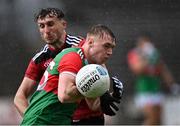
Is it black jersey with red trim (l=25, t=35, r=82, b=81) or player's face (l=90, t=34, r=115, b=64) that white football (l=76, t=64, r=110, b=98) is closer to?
player's face (l=90, t=34, r=115, b=64)

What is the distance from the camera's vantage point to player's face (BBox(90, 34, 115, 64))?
5.04m

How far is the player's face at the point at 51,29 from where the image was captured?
232 inches

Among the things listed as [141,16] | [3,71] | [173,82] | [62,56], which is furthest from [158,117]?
[62,56]

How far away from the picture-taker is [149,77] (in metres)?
10.5

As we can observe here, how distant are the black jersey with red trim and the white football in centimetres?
107

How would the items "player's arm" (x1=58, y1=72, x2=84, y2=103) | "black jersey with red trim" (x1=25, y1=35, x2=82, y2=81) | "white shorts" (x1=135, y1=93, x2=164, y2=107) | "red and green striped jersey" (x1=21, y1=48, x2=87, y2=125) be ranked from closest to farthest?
"player's arm" (x1=58, y1=72, x2=84, y2=103), "red and green striped jersey" (x1=21, y1=48, x2=87, y2=125), "black jersey with red trim" (x1=25, y1=35, x2=82, y2=81), "white shorts" (x1=135, y1=93, x2=164, y2=107)

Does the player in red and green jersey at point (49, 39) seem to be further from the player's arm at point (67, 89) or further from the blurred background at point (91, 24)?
the blurred background at point (91, 24)

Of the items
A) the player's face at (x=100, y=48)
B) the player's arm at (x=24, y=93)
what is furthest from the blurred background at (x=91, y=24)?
the player's face at (x=100, y=48)

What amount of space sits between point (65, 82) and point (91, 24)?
440 cm

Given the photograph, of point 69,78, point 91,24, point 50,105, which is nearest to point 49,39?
point 50,105

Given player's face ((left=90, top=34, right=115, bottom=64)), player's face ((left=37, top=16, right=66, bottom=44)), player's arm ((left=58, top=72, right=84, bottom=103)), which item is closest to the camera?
player's arm ((left=58, top=72, right=84, bottom=103))

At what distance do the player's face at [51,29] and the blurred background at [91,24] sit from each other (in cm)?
293

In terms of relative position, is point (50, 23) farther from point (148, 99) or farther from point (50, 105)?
point (148, 99)

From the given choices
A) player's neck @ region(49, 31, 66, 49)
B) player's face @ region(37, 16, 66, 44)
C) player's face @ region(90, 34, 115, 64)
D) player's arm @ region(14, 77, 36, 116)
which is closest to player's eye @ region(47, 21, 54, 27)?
player's face @ region(37, 16, 66, 44)
